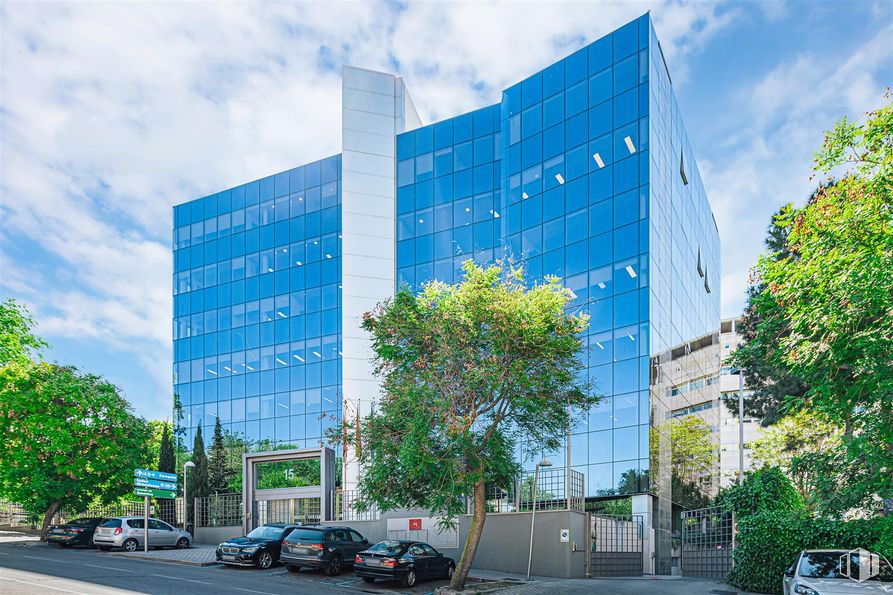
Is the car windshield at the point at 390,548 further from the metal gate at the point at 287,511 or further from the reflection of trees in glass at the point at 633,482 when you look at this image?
the reflection of trees in glass at the point at 633,482

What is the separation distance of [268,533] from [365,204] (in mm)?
29811

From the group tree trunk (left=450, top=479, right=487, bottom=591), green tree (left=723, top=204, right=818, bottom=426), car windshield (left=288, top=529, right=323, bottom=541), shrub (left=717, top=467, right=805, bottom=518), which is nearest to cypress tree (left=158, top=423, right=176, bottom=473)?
car windshield (left=288, top=529, right=323, bottom=541)

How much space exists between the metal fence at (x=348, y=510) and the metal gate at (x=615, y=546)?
8.68m

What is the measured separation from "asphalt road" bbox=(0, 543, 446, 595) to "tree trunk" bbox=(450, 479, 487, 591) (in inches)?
41.4

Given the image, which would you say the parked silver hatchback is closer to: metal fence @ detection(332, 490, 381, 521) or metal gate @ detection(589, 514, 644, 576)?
metal fence @ detection(332, 490, 381, 521)

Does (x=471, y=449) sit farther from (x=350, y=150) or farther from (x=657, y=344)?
(x=350, y=150)

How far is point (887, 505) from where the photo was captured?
17078 millimetres

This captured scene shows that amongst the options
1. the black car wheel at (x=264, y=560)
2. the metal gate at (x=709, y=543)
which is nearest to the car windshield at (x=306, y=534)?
the black car wheel at (x=264, y=560)

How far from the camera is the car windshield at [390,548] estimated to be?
21.7 metres

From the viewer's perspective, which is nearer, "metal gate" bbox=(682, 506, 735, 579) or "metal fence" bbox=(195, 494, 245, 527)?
"metal gate" bbox=(682, 506, 735, 579)

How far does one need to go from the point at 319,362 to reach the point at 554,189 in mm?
19239

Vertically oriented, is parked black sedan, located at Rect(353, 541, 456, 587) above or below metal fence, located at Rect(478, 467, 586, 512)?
below

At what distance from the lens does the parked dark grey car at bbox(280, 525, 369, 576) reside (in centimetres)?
2309

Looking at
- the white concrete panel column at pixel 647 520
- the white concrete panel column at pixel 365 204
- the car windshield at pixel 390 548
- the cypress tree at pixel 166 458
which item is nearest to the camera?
the car windshield at pixel 390 548
